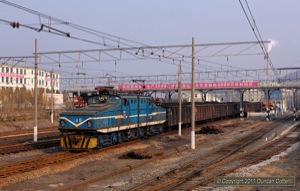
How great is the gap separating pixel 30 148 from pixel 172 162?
9.99 meters

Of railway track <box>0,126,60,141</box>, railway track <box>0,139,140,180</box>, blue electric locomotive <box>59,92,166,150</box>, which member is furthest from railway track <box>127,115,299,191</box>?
railway track <box>0,126,60,141</box>

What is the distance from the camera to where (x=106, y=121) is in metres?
A: 21.8

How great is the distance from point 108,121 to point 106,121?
279 millimetres

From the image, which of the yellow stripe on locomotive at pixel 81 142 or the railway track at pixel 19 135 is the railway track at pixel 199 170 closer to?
the yellow stripe on locomotive at pixel 81 142

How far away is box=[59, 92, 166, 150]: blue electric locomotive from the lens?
817 inches

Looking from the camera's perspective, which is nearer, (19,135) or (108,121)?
(108,121)

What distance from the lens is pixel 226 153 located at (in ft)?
69.7

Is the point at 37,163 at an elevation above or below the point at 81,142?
below

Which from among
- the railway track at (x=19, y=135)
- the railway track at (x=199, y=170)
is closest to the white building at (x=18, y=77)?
the railway track at (x=19, y=135)

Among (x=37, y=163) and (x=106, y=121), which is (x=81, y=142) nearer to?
(x=106, y=121)

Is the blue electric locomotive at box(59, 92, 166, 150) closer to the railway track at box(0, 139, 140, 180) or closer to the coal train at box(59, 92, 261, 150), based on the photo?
the coal train at box(59, 92, 261, 150)

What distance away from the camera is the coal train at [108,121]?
20.8m

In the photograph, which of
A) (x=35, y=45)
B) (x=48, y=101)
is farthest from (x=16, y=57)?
(x=48, y=101)

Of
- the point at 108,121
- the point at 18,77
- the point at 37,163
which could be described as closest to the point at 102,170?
the point at 37,163
